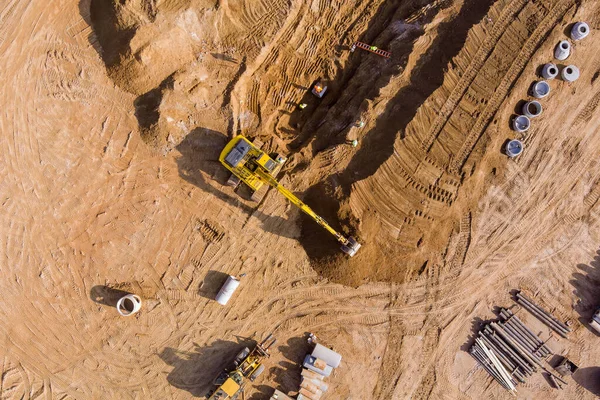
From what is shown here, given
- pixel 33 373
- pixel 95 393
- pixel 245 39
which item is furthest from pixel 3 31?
pixel 95 393

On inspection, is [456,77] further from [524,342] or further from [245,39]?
[524,342]

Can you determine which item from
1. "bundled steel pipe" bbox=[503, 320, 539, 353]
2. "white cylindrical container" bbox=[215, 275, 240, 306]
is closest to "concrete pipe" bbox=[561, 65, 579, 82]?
"bundled steel pipe" bbox=[503, 320, 539, 353]

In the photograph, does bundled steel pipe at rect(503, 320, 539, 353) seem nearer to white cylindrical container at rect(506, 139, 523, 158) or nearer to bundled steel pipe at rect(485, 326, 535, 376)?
bundled steel pipe at rect(485, 326, 535, 376)

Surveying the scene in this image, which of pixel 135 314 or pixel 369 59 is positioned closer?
pixel 135 314

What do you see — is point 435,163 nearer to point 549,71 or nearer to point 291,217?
point 549,71


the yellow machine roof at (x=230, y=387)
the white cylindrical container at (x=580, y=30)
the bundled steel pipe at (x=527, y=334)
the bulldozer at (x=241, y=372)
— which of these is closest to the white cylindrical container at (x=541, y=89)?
the white cylindrical container at (x=580, y=30)

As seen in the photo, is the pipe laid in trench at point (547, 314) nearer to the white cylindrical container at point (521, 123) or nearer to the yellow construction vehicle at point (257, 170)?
the white cylindrical container at point (521, 123)

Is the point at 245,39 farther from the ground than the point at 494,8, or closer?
closer
